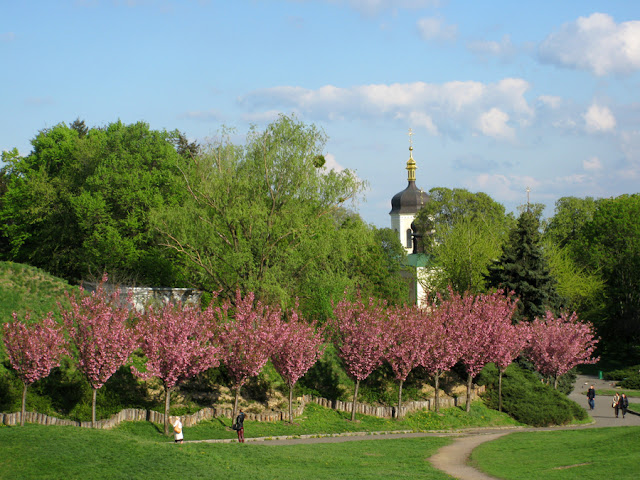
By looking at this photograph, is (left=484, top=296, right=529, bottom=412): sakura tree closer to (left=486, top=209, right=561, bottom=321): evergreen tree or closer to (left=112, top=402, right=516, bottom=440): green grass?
(left=112, top=402, right=516, bottom=440): green grass

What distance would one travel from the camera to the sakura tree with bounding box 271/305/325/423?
3847 centimetres

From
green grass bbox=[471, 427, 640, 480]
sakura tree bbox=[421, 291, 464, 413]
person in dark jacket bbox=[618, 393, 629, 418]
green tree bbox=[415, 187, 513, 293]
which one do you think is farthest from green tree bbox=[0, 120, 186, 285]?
person in dark jacket bbox=[618, 393, 629, 418]

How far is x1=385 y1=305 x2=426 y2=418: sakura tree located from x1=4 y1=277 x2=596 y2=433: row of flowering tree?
0.21ft

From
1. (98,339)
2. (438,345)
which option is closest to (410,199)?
(438,345)

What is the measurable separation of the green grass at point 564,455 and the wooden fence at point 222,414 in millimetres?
8122

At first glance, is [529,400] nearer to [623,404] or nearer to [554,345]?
Answer: [554,345]

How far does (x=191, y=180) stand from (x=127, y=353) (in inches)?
644

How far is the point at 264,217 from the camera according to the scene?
147 feet

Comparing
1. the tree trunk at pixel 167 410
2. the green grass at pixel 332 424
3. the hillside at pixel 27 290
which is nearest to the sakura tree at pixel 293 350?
the green grass at pixel 332 424

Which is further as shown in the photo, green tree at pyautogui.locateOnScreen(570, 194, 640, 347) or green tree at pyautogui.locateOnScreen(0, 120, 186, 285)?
green tree at pyautogui.locateOnScreen(570, 194, 640, 347)

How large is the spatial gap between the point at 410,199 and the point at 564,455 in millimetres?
91833

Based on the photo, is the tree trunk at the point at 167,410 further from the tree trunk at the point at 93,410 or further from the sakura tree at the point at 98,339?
the tree trunk at the point at 93,410

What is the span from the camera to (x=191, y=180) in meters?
47.8

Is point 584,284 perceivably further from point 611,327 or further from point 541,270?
point 541,270
